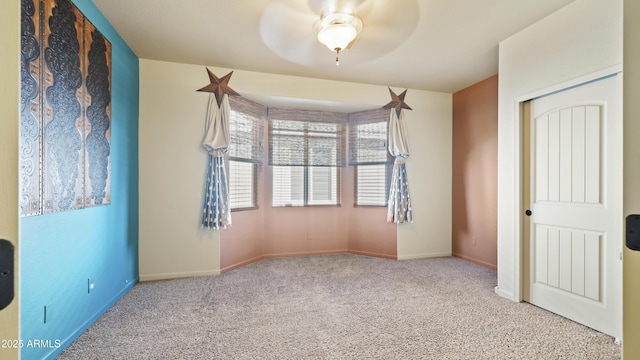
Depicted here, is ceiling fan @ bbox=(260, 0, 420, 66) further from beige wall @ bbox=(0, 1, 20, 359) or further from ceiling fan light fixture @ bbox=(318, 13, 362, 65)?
beige wall @ bbox=(0, 1, 20, 359)

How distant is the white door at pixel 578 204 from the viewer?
2168mm

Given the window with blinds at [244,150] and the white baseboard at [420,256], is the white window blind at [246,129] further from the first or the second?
the white baseboard at [420,256]

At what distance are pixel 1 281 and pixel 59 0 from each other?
7.74 feet

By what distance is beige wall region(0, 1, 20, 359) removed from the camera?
57cm

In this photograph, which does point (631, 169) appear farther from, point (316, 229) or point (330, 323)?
point (316, 229)

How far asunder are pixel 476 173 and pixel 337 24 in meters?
3.10

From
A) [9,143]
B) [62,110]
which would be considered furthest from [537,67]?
[62,110]

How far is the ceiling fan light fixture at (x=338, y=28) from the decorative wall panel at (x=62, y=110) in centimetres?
195

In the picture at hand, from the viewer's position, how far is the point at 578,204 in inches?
94.6

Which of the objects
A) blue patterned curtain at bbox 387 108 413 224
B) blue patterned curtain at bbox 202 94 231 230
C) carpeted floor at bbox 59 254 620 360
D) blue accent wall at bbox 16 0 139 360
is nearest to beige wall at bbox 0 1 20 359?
blue accent wall at bbox 16 0 139 360

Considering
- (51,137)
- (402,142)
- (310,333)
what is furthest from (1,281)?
(402,142)

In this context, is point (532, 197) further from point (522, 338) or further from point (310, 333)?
point (310, 333)

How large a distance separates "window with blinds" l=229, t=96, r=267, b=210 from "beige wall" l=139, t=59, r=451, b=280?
180 mm

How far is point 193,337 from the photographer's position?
7.18 ft
